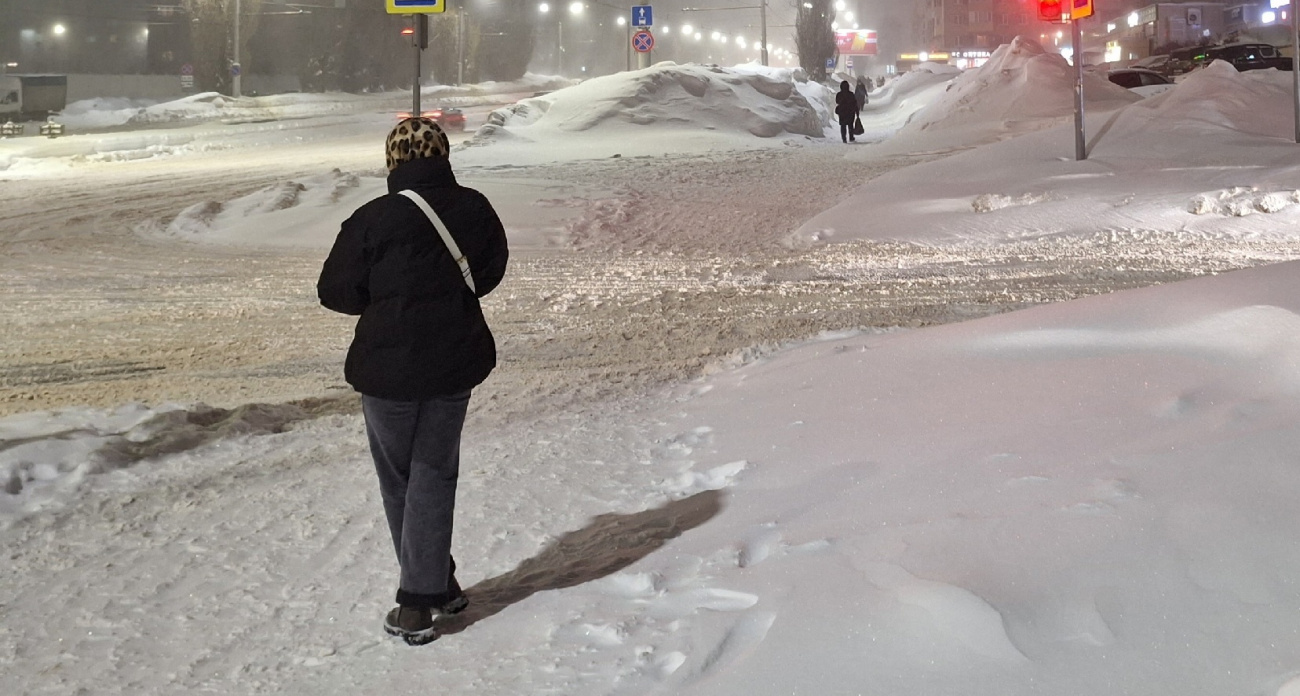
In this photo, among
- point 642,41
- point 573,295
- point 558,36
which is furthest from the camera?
point 558,36

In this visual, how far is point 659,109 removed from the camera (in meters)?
29.0

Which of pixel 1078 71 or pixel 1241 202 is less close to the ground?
pixel 1078 71

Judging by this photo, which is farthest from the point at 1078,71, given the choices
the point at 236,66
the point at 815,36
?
the point at 815,36

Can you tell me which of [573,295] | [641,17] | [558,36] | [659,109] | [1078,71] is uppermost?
[558,36]

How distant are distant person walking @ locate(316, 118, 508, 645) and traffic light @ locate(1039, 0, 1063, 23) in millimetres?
13861

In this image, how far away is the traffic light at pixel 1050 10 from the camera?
15672 millimetres

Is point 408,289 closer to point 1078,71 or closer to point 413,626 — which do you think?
point 413,626

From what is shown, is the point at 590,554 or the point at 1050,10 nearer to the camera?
the point at 590,554

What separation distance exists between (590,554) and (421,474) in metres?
0.92

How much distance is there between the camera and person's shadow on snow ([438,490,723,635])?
402 cm

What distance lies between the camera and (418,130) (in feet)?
11.8

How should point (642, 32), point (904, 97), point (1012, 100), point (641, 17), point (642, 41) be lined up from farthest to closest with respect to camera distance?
point (904, 97) < point (641, 17) < point (642, 32) < point (642, 41) < point (1012, 100)

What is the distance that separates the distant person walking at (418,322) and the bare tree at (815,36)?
187 feet

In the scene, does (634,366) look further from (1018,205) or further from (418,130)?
(1018,205)
